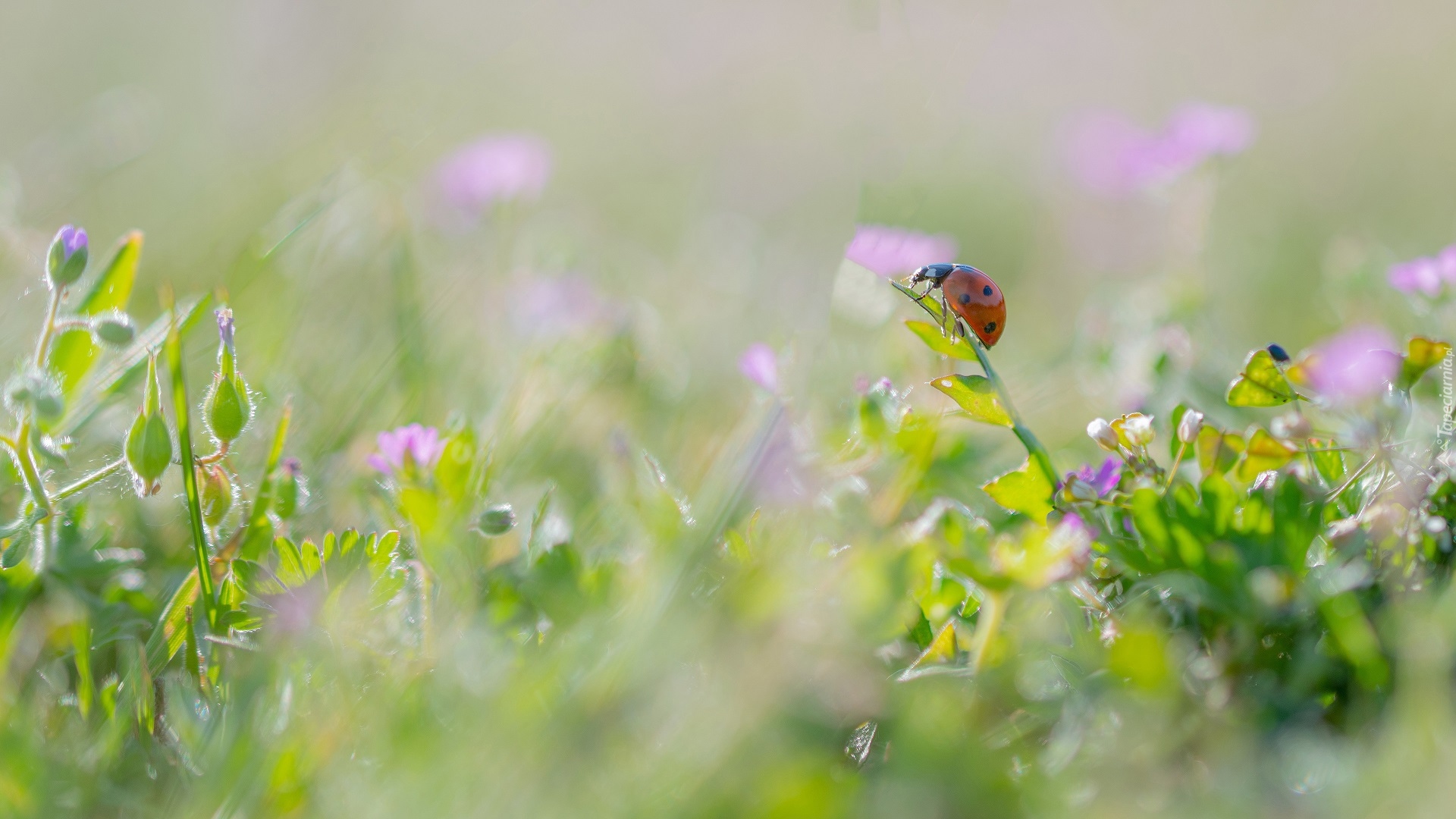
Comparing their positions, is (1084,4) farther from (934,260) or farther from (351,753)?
(351,753)

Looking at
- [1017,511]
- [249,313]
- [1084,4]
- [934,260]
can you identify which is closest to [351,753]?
[1017,511]

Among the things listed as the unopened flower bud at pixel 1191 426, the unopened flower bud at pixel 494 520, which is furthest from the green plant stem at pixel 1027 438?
the unopened flower bud at pixel 494 520

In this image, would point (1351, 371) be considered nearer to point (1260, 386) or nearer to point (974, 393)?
point (1260, 386)

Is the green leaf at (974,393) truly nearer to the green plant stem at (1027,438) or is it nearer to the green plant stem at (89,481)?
the green plant stem at (1027,438)

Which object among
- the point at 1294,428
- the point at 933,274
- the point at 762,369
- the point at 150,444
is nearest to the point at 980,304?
the point at 933,274

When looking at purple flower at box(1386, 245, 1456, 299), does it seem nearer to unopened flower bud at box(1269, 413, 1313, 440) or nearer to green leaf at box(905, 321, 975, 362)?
unopened flower bud at box(1269, 413, 1313, 440)
